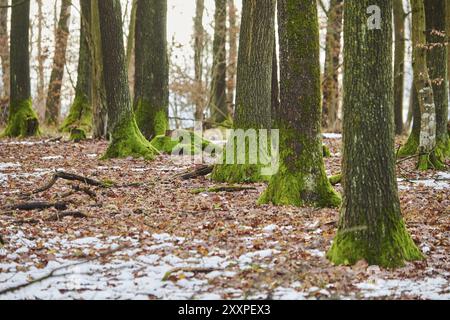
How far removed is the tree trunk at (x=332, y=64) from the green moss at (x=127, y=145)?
1140 centimetres

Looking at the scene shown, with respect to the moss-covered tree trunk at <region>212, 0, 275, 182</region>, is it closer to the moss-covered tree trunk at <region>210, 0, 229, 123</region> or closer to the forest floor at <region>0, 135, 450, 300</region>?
the forest floor at <region>0, 135, 450, 300</region>

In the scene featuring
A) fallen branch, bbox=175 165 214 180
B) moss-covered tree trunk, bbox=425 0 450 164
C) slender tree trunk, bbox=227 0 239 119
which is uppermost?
slender tree trunk, bbox=227 0 239 119

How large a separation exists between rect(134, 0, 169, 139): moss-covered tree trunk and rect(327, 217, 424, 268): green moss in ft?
40.8

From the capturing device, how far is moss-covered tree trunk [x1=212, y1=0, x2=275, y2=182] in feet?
39.8

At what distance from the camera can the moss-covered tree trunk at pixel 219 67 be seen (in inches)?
1067

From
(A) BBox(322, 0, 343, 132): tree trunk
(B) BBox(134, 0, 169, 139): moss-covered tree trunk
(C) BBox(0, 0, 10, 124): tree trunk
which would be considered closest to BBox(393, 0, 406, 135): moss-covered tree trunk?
(A) BBox(322, 0, 343, 132): tree trunk

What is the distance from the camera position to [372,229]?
736cm

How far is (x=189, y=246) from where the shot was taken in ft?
27.0

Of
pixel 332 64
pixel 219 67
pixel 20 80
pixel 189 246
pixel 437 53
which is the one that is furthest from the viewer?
pixel 219 67

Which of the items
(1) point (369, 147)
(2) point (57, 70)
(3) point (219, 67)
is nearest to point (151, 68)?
(3) point (219, 67)

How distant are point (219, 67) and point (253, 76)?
1586cm

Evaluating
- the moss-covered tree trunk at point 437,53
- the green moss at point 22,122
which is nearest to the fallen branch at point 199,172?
the moss-covered tree trunk at point 437,53

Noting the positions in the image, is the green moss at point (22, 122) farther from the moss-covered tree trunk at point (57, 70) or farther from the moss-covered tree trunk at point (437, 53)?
the moss-covered tree trunk at point (437, 53)

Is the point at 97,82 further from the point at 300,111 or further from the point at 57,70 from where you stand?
the point at 57,70
